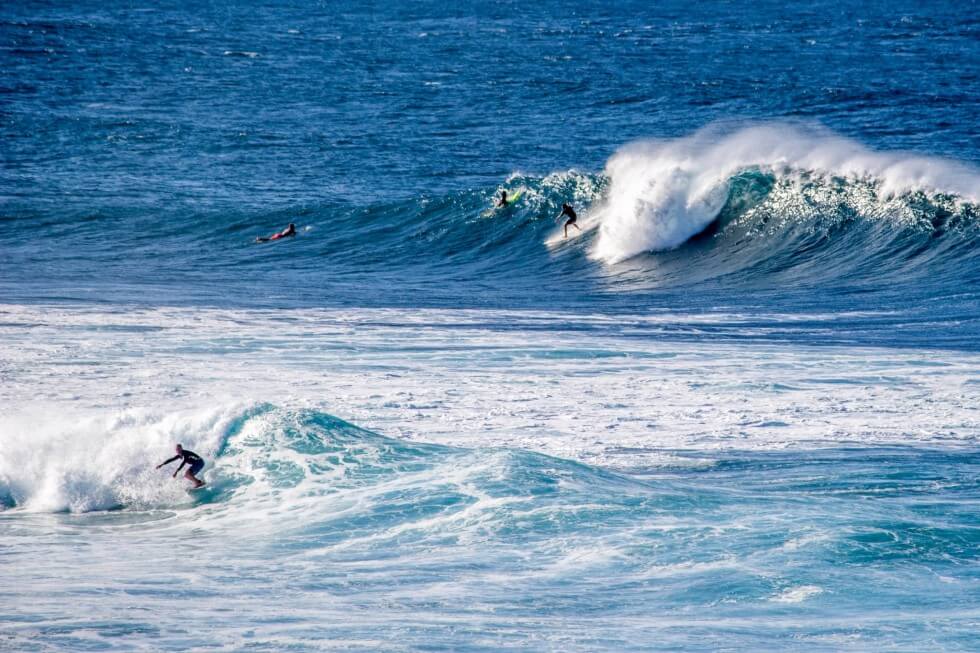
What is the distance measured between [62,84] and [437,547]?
36931 millimetres

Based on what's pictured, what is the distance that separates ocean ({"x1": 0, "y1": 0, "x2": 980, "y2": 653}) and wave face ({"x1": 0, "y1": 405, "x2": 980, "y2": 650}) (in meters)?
0.04

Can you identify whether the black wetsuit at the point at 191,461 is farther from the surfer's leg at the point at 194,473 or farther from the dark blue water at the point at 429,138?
the dark blue water at the point at 429,138

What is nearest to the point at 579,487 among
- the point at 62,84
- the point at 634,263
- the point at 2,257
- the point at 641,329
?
the point at 641,329

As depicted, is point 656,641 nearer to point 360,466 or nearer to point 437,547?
point 437,547

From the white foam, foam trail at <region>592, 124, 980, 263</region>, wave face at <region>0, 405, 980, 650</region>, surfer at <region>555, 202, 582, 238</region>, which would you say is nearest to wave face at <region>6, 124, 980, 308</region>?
foam trail at <region>592, 124, 980, 263</region>

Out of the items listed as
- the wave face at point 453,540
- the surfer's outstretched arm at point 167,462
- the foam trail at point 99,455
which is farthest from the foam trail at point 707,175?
the surfer's outstretched arm at point 167,462

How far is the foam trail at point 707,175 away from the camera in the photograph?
26750mm

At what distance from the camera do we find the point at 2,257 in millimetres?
27375

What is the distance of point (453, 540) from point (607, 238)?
16084 millimetres

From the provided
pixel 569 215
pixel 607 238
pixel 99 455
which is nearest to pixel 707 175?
pixel 607 238

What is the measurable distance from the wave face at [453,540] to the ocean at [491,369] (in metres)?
0.04

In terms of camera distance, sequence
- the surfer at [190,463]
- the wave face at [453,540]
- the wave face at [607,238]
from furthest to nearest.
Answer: the wave face at [607,238], the surfer at [190,463], the wave face at [453,540]

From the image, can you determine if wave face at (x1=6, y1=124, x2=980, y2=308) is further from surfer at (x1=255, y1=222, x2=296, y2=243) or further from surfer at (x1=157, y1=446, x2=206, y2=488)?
surfer at (x1=157, y1=446, x2=206, y2=488)

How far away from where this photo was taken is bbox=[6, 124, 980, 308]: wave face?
23875mm
